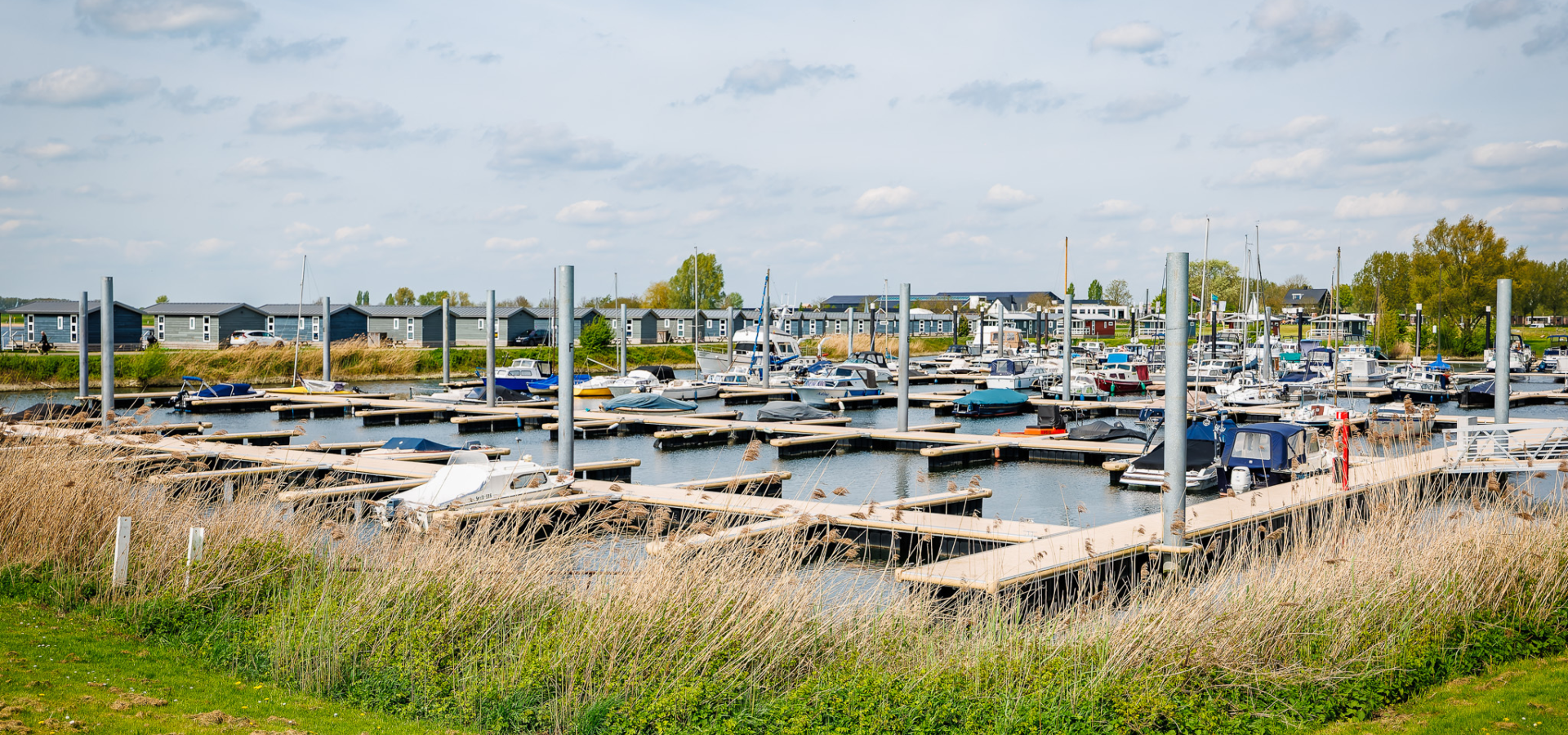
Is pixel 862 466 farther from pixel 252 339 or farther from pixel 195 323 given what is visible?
pixel 195 323

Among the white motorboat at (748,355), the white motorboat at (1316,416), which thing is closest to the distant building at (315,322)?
the white motorboat at (748,355)

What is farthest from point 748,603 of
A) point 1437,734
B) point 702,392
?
point 702,392

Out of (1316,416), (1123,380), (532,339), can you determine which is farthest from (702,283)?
(1316,416)

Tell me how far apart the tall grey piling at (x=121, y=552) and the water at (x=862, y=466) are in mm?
7389

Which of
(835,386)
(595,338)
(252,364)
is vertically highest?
(595,338)

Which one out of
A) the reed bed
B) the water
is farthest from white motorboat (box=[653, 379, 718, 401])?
the reed bed

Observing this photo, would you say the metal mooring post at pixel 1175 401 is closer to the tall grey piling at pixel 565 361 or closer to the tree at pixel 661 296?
the tall grey piling at pixel 565 361

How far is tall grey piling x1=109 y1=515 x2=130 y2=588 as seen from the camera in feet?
35.7

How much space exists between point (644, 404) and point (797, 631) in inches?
1358

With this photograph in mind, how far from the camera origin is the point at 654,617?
27.9 ft

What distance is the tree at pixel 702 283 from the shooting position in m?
134

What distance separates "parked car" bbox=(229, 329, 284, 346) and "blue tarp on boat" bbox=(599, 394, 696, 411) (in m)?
35.0

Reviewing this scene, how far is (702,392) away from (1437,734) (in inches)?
1838

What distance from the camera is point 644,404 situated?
140 ft
